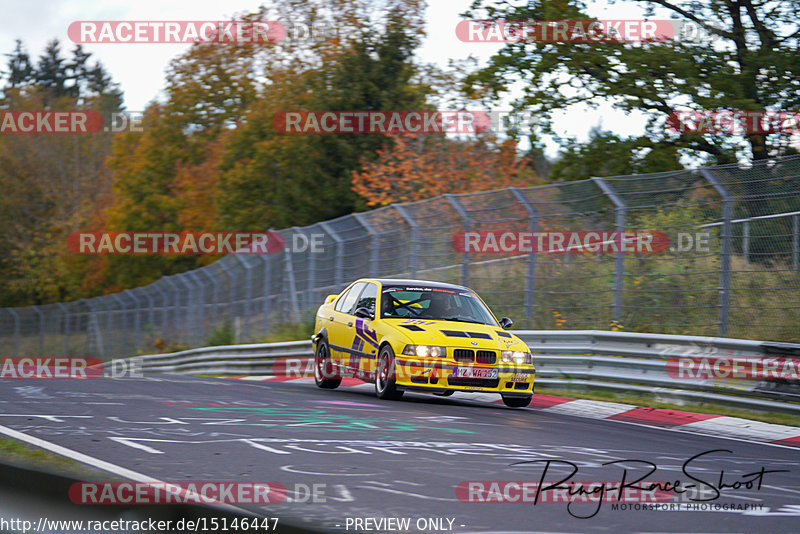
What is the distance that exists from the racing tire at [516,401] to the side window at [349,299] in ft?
8.58

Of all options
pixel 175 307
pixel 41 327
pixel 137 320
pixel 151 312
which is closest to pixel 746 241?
pixel 175 307

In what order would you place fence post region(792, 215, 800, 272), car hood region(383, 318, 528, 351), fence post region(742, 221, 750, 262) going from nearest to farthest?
1. fence post region(792, 215, 800, 272)
2. car hood region(383, 318, 528, 351)
3. fence post region(742, 221, 750, 262)

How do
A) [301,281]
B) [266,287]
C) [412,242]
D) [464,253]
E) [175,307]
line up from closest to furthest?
[464,253] < [412,242] < [301,281] < [266,287] < [175,307]

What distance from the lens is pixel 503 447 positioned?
8.18 meters

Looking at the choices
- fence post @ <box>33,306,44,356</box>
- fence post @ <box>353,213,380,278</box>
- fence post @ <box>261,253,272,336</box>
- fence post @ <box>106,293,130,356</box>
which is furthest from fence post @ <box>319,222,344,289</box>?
fence post @ <box>33,306,44,356</box>

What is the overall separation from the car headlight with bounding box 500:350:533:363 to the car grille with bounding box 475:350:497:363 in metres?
0.10

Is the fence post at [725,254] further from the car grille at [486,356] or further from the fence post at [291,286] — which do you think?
the fence post at [291,286]

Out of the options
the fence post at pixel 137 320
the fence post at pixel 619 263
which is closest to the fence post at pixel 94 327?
the fence post at pixel 137 320

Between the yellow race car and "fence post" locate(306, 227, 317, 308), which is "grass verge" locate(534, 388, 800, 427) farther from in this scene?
"fence post" locate(306, 227, 317, 308)

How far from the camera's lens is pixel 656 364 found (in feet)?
42.9

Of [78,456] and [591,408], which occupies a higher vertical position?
[78,456]

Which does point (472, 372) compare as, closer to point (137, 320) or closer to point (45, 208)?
point (137, 320)

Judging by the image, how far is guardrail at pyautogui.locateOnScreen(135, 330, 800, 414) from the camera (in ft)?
37.8

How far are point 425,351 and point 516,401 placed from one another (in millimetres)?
1505
